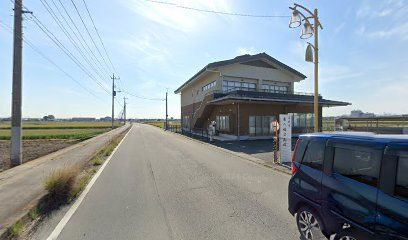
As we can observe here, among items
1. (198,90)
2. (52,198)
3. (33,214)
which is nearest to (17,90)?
(52,198)

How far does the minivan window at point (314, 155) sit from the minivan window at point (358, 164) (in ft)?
0.90

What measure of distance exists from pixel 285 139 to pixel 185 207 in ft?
25.9

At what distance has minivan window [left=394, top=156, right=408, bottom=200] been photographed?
3.05 m

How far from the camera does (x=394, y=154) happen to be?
10.5ft

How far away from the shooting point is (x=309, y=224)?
4.40m

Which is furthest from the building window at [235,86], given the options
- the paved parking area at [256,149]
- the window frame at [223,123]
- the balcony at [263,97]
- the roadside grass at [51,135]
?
the roadside grass at [51,135]

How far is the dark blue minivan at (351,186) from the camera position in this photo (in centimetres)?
311

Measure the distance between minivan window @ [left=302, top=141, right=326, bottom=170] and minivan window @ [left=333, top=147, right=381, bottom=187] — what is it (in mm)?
274

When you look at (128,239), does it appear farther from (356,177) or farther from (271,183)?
(271,183)

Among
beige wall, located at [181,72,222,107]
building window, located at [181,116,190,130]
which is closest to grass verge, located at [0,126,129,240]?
beige wall, located at [181,72,222,107]

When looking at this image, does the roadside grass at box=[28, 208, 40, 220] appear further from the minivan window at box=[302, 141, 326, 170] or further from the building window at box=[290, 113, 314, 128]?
the building window at box=[290, 113, 314, 128]

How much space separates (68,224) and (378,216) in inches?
205

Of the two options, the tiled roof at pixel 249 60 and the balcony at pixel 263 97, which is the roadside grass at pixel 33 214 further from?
the tiled roof at pixel 249 60

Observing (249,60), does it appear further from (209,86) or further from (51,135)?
(51,135)
